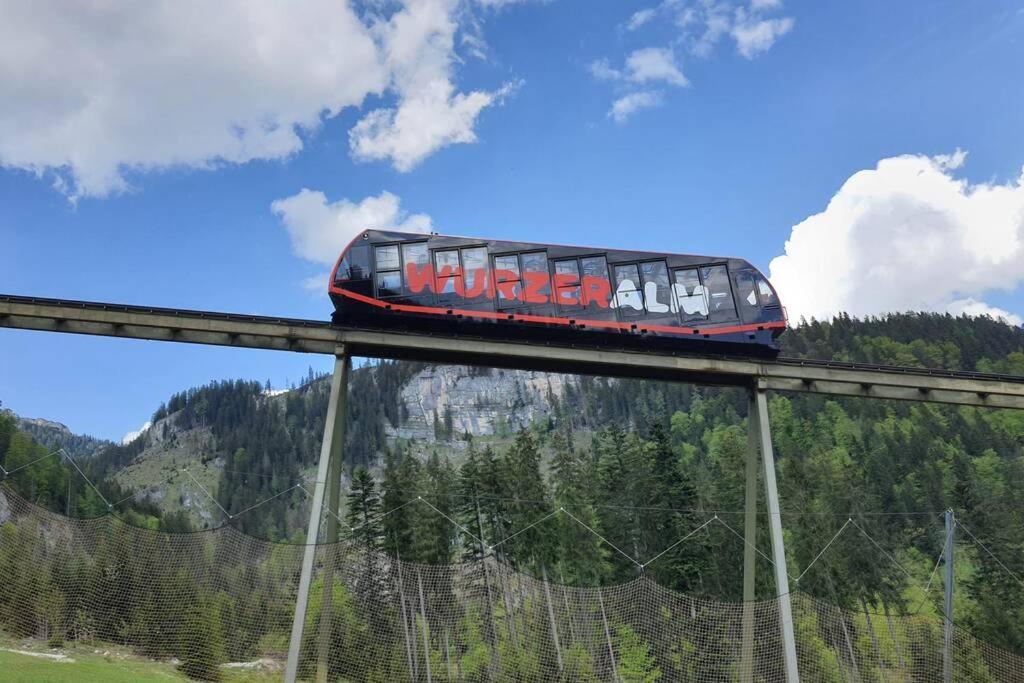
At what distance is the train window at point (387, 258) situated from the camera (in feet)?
52.9

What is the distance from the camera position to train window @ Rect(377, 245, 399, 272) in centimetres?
1612

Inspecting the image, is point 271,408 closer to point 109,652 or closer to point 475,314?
point 109,652

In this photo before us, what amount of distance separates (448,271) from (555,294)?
2.37 metres

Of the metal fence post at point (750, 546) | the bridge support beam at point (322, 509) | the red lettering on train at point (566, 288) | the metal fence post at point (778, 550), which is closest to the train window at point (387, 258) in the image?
the bridge support beam at point (322, 509)

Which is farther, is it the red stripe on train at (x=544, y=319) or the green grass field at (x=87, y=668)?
the green grass field at (x=87, y=668)

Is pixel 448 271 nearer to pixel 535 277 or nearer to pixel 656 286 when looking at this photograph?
pixel 535 277

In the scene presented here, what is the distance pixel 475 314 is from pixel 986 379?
1100 cm

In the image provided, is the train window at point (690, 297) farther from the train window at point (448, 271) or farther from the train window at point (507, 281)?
the train window at point (448, 271)

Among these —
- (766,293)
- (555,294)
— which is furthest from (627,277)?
(766,293)

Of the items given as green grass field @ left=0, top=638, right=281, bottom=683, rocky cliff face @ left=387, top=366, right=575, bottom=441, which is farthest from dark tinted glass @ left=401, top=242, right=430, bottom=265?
rocky cliff face @ left=387, top=366, right=575, bottom=441

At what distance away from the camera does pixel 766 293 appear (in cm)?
1748

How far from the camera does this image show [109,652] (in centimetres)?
2125

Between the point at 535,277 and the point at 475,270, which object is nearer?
the point at 475,270

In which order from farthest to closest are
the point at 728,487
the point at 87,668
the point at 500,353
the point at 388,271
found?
the point at 728,487
the point at 87,668
the point at 388,271
the point at 500,353
